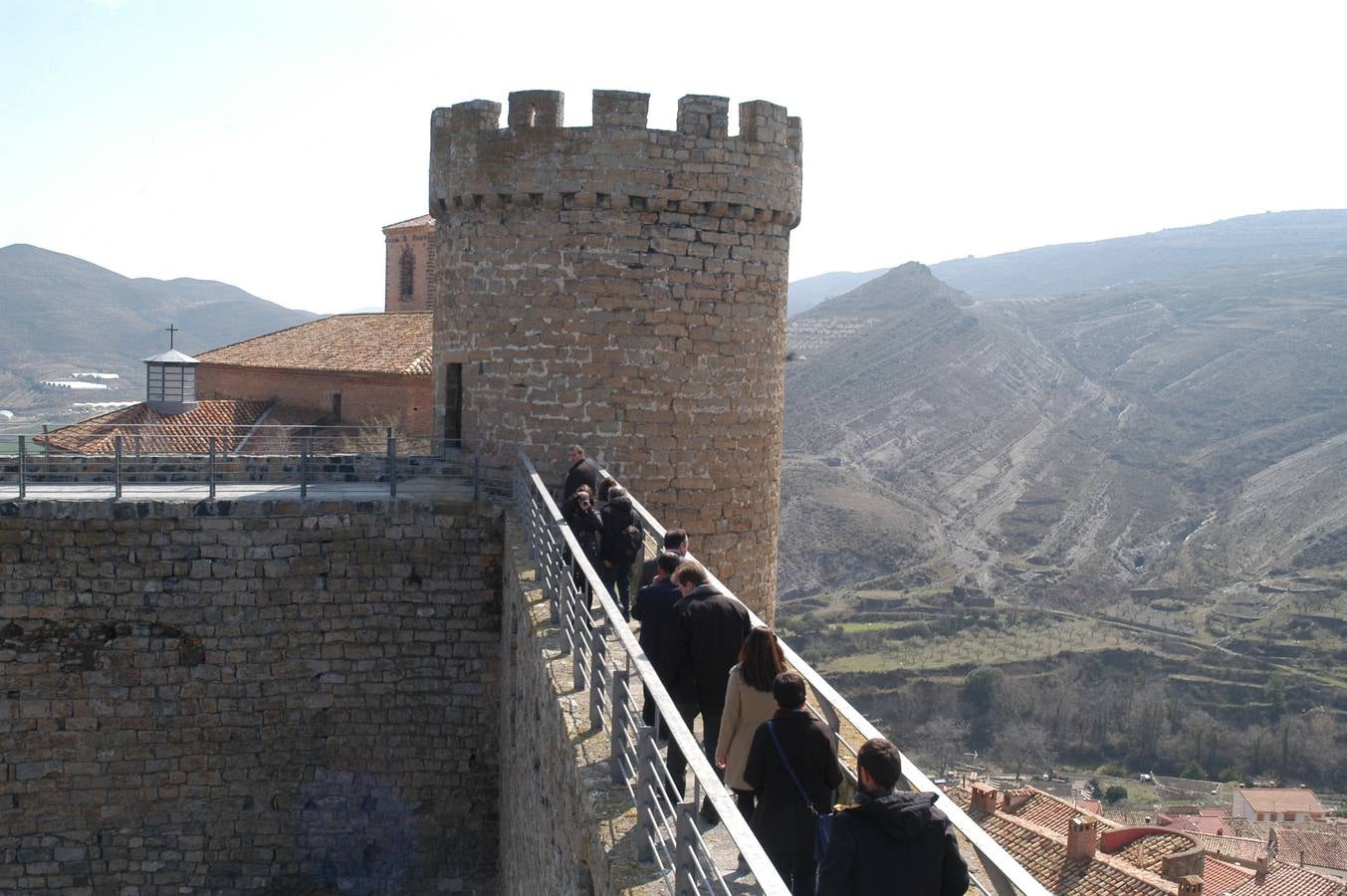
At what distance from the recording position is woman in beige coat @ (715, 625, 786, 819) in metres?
4.74

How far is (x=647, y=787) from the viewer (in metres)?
4.20

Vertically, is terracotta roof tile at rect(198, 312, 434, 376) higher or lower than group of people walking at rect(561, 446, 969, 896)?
higher

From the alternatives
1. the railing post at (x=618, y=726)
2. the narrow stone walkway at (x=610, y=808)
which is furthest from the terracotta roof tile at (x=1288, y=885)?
the railing post at (x=618, y=726)

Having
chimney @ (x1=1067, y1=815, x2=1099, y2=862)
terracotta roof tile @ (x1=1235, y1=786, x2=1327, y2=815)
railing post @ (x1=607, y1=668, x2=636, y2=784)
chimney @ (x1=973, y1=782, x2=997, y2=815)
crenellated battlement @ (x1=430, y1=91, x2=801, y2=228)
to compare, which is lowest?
terracotta roof tile @ (x1=1235, y1=786, x2=1327, y2=815)

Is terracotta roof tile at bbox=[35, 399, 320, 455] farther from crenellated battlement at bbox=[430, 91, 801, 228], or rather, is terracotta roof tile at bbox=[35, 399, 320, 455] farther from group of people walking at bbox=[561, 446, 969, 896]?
group of people walking at bbox=[561, 446, 969, 896]

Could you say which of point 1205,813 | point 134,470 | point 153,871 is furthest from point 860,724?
point 1205,813

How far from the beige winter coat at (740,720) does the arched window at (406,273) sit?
31770mm

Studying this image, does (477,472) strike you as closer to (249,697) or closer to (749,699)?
(249,697)

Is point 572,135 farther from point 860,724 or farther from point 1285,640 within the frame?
point 1285,640

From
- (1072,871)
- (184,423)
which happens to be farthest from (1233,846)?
(184,423)

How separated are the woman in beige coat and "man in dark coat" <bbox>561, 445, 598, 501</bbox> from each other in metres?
4.61

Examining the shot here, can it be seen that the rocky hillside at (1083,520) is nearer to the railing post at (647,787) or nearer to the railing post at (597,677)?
the railing post at (597,677)

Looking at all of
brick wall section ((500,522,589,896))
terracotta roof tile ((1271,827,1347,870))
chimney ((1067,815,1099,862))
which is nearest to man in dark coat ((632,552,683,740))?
brick wall section ((500,522,589,896))

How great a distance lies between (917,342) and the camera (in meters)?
142
